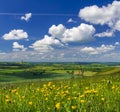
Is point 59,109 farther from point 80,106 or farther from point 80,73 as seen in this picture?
point 80,73

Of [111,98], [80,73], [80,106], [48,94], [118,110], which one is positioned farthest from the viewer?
[80,73]

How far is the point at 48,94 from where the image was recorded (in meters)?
9.99

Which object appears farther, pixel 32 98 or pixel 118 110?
pixel 32 98

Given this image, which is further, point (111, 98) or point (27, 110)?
point (111, 98)

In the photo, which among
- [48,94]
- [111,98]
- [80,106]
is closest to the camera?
[80,106]

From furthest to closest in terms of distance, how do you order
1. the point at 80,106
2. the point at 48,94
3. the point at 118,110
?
the point at 48,94, the point at 80,106, the point at 118,110

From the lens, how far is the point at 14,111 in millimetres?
7777

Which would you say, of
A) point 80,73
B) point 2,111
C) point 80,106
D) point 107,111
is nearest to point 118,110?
point 107,111

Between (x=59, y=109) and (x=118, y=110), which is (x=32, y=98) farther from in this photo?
(x=118, y=110)

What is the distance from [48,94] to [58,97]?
27.0 inches

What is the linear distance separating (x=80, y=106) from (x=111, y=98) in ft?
5.25

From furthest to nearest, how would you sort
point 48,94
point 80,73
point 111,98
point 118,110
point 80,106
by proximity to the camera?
point 80,73 → point 48,94 → point 111,98 → point 80,106 → point 118,110

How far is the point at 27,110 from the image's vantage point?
25.1 feet

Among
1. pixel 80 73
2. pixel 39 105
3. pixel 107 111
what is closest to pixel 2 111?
pixel 39 105
